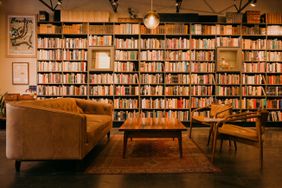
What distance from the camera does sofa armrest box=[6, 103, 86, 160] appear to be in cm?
256

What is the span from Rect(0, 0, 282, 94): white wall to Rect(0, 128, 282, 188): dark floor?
12.4 ft

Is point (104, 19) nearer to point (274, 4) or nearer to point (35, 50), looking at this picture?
point (35, 50)

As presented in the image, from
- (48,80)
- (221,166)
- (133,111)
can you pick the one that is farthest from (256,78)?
(48,80)

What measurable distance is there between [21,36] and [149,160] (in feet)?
17.1

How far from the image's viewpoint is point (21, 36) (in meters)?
6.30

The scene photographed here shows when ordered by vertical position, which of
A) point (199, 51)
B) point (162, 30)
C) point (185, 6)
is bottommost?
point (199, 51)

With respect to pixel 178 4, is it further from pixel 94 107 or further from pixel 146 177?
pixel 146 177

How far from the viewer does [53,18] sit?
20.1 feet

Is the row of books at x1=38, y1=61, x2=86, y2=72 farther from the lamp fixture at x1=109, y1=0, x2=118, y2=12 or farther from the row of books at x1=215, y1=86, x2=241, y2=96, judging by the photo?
the row of books at x1=215, y1=86, x2=241, y2=96

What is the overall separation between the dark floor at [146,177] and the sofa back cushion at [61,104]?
0.79 meters

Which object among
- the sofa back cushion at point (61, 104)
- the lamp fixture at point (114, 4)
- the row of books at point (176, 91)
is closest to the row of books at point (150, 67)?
the row of books at point (176, 91)

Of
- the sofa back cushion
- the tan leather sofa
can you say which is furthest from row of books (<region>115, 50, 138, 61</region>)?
the tan leather sofa

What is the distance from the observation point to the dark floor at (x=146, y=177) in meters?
2.29

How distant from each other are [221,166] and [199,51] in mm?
3672
